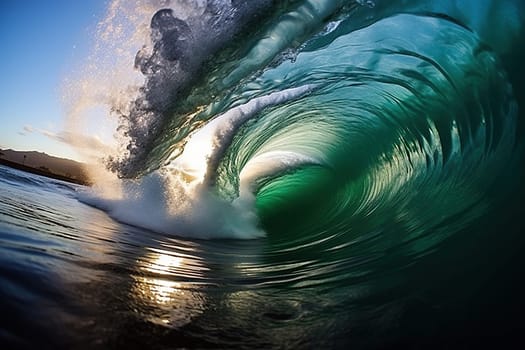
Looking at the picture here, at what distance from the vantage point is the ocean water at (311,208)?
5.50 ft

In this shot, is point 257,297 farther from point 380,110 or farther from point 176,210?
point 380,110

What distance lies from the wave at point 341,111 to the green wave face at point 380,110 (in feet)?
0.07

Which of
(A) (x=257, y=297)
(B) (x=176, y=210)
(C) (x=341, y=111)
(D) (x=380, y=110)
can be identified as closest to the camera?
(A) (x=257, y=297)

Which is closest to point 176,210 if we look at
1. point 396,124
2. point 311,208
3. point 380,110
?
point 311,208

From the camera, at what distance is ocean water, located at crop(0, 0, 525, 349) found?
1676 millimetres

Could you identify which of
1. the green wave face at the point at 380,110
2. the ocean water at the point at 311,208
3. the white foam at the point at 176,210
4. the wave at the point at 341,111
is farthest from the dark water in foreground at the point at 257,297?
the white foam at the point at 176,210

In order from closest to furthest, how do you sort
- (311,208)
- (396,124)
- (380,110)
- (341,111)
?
(396,124)
(380,110)
(341,111)
(311,208)

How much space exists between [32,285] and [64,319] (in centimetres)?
42

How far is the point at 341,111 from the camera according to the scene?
6.88 metres

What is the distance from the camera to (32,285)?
1.62 m

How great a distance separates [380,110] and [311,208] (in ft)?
10.9

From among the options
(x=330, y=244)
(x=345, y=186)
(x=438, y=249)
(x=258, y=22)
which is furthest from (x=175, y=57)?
(x=345, y=186)

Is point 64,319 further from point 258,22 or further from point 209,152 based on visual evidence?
point 209,152

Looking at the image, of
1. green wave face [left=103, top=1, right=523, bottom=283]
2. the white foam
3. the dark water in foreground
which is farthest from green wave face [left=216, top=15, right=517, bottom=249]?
the dark water in foreground
